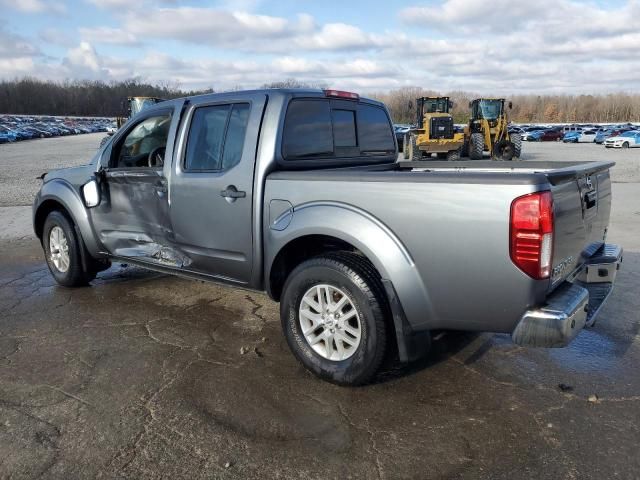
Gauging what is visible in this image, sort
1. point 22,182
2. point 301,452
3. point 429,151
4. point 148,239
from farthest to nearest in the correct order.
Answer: point 429,151 → point 22,182 → point 148,239 → point 301,452

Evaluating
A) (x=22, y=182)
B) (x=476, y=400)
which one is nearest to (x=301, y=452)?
(x=476, y=400)

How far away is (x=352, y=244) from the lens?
3.37 m

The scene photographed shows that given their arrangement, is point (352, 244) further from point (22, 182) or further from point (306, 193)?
point (22, 182)

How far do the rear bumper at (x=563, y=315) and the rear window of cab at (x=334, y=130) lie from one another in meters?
2.04

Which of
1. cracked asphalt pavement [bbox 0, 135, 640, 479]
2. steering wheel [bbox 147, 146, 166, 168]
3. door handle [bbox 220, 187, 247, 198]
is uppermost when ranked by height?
steering wheel [bbox 147, 146, 166, 168]

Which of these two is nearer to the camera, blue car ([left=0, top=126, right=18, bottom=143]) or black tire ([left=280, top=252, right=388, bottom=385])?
black tire ([left=280, top=252, right=388, bottom=385])

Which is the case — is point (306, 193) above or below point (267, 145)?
Answer: below

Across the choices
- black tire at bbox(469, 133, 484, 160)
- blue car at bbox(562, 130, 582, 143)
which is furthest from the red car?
black tire at bbox(469, 133, 484, 160)

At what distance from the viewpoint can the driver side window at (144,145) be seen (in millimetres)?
4946

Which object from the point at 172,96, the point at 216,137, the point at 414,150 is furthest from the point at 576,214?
the point at 172,96

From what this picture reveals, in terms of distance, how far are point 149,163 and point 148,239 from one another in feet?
2.62

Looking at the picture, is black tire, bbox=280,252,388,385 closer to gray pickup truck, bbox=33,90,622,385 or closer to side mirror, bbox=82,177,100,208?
gray pickup truck, bbox=33,90,622,385

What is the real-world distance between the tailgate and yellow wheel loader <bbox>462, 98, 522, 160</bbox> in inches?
760

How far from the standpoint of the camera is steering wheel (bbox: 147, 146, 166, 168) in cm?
510
